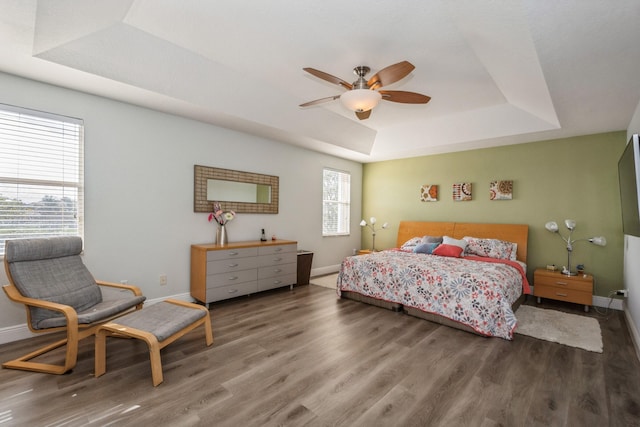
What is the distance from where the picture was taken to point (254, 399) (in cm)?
208

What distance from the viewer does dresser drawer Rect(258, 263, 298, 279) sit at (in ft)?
14.9

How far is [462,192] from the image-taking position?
5539 millimetres

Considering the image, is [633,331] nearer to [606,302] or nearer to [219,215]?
[606,302]

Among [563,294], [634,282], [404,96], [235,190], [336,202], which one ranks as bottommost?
[563,294]

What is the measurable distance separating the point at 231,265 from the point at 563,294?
14.9 ft

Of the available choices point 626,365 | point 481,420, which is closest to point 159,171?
point 481,420

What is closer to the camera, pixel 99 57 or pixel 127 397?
pixel 127 397

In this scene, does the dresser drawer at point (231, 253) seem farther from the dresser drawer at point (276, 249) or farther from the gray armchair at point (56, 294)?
the gray armchair at point (56, 294)

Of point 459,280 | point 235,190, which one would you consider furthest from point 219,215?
point 459,280

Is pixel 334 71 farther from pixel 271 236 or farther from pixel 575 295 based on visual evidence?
→ pixel 575 295

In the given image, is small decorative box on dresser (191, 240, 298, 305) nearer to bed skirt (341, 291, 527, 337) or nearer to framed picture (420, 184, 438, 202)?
bed skirt (341, 291, 527, 337)

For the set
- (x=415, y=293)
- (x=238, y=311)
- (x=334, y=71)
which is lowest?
(x=238, y=311)

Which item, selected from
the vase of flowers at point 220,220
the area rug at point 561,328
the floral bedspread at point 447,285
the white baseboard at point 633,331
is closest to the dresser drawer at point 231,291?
the vase of flowers at point 220,220

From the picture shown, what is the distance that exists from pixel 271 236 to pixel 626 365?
439 cm
